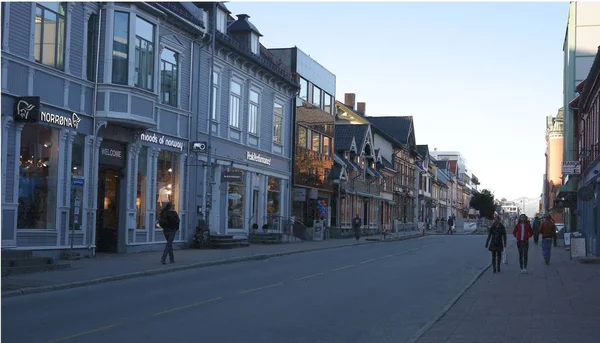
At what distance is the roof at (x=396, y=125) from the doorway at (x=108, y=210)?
57274mm

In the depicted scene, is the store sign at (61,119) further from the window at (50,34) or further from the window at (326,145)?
the window at (326,145)

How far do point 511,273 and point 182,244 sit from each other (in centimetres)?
1339

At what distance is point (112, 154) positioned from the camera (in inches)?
966

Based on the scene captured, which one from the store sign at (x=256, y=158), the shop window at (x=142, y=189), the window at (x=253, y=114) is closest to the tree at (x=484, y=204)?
the store sign at (x=256, y=158)

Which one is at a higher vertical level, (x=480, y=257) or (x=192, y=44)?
(x=192, y=44)

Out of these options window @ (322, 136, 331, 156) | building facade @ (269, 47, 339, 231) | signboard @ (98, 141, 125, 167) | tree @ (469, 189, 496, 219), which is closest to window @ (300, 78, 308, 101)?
building facade @ (269, 47, 339, 231)

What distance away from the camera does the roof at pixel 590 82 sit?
94.1 ft

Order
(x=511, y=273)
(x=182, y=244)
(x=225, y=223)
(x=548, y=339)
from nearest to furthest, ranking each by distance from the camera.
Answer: (x=548, y=339) < (x=511, y=273) < (x=182, y=244) < (x=225, y=223)

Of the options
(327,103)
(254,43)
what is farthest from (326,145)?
(254,43)

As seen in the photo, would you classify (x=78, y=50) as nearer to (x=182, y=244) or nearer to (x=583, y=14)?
(x=182, y=244)

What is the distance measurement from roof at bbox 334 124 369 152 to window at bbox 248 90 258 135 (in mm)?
19140

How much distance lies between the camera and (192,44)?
2986 cm

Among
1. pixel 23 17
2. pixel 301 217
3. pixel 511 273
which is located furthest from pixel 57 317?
pixel 301 217

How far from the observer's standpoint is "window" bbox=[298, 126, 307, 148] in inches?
1735
